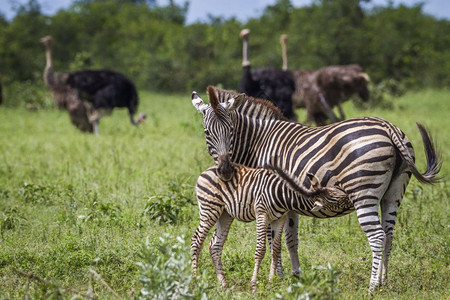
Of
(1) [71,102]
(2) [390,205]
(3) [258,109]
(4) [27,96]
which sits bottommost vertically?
(2) [390,205]

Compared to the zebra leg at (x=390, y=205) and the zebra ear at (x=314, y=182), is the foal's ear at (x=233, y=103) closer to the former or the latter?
the zebra ear at (x=314, y=182)

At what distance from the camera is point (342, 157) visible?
555cm

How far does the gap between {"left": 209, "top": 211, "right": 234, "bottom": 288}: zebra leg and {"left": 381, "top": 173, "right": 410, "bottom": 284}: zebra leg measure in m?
1.45

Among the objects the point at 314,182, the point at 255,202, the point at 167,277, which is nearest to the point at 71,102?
the point at 255,202

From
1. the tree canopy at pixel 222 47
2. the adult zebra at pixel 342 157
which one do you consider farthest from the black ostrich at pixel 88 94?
the adult zebra at pixel 342 157

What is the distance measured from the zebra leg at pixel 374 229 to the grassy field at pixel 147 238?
0.22 meters

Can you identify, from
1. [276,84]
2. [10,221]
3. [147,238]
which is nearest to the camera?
[147,238]

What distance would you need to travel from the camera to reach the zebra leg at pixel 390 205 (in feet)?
18.8

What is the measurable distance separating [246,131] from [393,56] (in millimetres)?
23708

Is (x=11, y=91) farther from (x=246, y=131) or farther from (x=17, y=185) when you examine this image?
(x=246, y=131)

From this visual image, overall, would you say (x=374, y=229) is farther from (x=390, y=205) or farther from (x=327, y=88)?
(x=327, y=88)

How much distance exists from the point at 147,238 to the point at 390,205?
92.3 inches

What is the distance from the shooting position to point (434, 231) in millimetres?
7508

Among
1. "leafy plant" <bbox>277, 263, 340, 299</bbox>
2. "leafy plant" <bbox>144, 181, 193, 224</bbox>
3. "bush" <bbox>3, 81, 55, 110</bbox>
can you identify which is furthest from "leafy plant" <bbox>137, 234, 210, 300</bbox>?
"bush" <bbox>3, 81, 55, 110</bbox>
